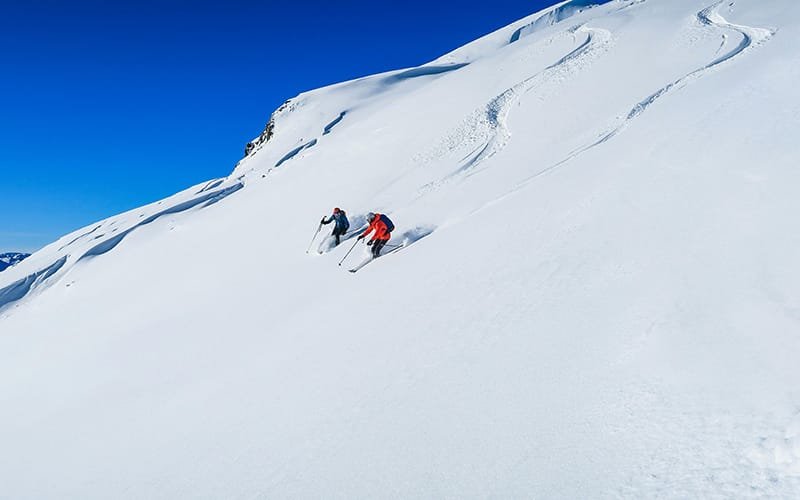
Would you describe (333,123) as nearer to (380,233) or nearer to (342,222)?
(342,222)

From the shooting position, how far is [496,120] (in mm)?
18500

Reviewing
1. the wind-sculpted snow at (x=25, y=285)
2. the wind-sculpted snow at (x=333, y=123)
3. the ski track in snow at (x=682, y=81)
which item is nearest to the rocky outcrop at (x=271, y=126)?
the wind-sculpted snow at (x=333, y=123)

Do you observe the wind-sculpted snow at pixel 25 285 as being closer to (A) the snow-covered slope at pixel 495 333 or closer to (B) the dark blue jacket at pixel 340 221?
(A) the snow-covered slope at pixel 495 333

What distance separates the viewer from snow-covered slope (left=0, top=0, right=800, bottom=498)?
157 inches

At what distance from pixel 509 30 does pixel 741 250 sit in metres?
44.3

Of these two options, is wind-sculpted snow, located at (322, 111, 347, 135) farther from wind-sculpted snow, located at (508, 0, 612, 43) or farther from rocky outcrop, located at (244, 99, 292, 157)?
wind-sculpted snow, located at (508, 0, 612, 43)

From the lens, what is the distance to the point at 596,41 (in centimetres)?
2388

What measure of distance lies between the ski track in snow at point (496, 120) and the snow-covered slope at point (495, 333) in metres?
0.19

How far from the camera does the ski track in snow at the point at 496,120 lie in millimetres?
16078

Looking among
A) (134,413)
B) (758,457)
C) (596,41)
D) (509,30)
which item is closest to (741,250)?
(758,457)

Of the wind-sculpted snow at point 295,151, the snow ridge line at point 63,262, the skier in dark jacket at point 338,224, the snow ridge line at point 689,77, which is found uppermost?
the snow ridge line at point 63,262

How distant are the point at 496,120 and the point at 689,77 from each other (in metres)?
6.21

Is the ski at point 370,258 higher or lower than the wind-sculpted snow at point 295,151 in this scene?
lower

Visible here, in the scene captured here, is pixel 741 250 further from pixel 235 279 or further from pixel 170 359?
pixel 235 279
